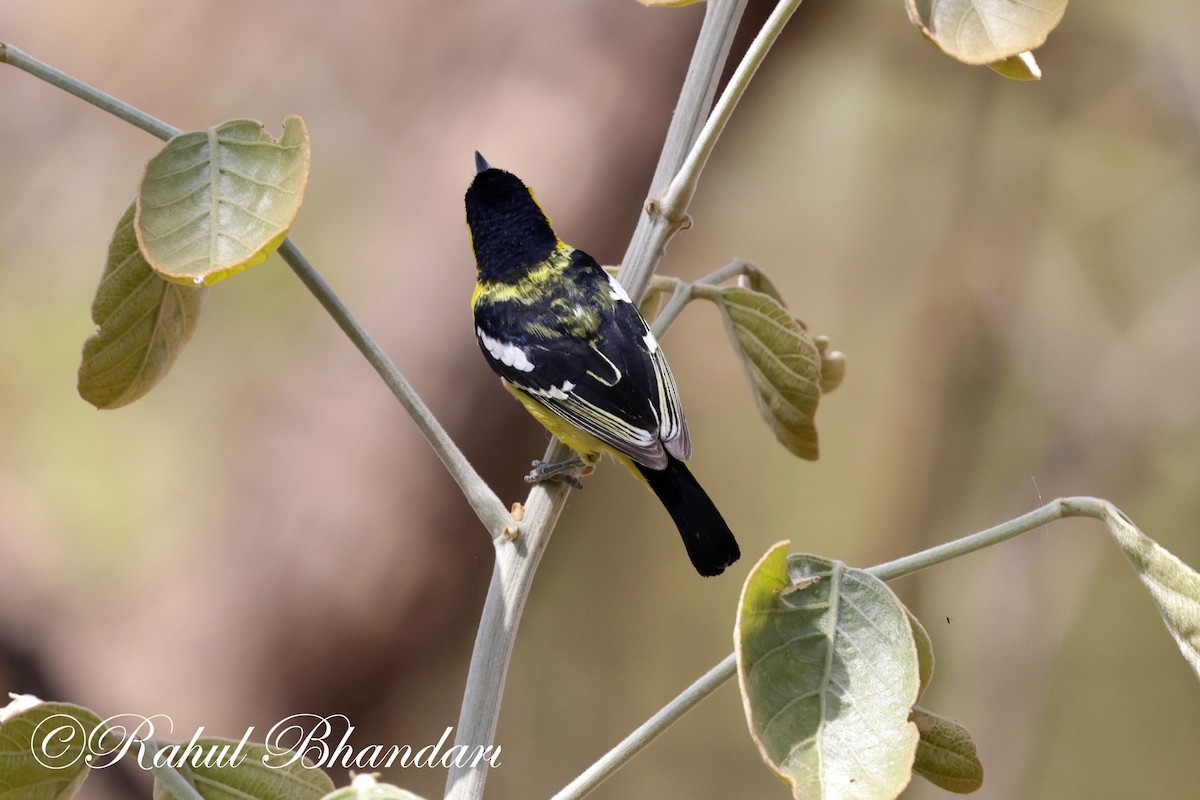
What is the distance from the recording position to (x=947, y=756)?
1.83 ft

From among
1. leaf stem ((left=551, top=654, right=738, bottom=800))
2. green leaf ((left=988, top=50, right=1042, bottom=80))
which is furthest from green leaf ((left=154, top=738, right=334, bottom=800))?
green leaf ((left=988, top=50, right=1042, bottom=80))

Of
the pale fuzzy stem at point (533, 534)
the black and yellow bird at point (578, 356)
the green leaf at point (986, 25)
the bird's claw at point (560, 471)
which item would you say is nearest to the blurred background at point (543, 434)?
the black and yellow bird at point (578, 356)

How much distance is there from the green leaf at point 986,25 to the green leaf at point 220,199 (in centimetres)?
29

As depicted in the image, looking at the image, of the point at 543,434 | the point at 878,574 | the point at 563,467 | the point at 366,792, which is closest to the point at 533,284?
the point at 563,467

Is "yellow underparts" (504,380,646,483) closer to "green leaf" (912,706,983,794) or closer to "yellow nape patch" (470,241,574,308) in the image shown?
"yellow nape patch" (470,241,574,308)

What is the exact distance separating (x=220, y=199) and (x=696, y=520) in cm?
44

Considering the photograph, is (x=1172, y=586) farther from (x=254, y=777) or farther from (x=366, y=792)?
(x=254, y=777)

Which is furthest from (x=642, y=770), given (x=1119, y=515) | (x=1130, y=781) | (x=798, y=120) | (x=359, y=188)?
(x=1119, y=515)

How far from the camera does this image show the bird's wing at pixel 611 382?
801 millimetres

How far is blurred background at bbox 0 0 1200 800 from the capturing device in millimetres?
1427

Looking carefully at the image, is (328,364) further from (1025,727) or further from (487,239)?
(1025,727)

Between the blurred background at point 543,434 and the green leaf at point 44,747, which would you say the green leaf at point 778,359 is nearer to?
the green leaf at point 44,747

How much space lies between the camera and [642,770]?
1.85 meters

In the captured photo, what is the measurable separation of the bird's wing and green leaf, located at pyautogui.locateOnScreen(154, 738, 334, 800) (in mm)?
346
